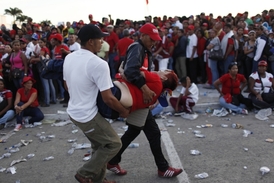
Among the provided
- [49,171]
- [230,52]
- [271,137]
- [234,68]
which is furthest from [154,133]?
[230,52]

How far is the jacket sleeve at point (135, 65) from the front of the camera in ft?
11.3

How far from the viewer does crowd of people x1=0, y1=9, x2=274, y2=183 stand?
3.26 metres

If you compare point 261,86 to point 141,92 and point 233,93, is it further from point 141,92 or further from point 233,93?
point 141,92

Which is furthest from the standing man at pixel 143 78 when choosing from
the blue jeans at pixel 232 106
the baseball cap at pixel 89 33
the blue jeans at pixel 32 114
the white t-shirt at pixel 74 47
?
the white t-shirt at pixel 74 47

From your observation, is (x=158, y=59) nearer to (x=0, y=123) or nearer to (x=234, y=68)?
(x=234, y=68)

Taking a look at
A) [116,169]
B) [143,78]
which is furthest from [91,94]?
[116,169]

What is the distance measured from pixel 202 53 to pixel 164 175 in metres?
7.34

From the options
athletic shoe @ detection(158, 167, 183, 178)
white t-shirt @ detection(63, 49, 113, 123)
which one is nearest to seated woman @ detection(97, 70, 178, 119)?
white t-shirt @ detection(63, 49, 113, 123)

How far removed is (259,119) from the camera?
6910 mm

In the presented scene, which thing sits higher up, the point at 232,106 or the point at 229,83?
the point at 229,83

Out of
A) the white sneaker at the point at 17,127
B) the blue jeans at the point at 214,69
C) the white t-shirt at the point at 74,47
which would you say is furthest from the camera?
the blue jeans at the point at 214,69

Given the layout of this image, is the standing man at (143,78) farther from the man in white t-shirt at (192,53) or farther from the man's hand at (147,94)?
the man in white t-shirt at (192,53)

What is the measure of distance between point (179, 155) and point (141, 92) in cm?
184

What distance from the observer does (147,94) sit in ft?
11.3
